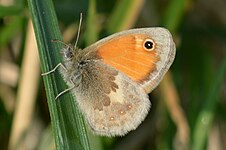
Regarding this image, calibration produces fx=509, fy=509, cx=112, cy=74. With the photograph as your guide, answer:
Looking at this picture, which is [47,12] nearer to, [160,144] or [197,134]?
[197,134]

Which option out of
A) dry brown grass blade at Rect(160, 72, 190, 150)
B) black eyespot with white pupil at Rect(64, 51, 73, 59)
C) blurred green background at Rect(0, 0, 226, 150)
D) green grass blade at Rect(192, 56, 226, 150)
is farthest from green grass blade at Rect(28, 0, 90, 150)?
dry brown grass blade at Rect(160, 72, 190, 150)

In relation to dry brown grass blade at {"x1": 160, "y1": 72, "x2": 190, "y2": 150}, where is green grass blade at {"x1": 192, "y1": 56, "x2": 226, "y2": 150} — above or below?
above

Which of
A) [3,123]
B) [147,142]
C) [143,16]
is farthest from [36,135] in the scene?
[143,16]

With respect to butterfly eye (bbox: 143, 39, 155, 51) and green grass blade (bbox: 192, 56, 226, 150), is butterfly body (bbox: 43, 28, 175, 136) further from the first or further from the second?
green grass blade (bbox: 192, 56, 226, 150)

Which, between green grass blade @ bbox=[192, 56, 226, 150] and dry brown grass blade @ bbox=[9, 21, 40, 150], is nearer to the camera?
green grass blade @ bbox=[192, 56, 226, 150]

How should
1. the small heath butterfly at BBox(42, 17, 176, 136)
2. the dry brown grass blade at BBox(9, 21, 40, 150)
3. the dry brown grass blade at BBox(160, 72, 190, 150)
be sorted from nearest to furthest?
the small heath butterfly at BBox(42, 17, 176, 136) < the dry brown grass blade at BBox(9, 21, 40, 150) < the dry brown grass blade at BBox(160, 72, 190, 150)

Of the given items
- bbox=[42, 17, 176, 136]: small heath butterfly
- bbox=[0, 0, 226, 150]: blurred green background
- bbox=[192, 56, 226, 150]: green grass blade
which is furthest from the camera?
bbox=[0, 0, 226, 150]: blurred green background
